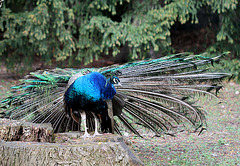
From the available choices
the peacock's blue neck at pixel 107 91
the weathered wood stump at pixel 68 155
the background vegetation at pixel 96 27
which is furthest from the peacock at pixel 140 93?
the background vegetation at pixel 96 27

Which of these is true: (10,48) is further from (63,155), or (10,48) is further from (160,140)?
(63,155)

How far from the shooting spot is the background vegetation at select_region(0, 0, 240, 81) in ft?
30.1

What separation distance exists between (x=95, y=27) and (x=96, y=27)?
7 cm

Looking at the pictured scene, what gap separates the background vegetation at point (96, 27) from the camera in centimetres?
917

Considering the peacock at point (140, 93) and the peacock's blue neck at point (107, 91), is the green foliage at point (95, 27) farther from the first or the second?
the peacock's blue neck at point (107, 91)

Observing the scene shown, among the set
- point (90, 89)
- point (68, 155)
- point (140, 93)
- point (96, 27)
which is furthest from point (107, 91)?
point (96, 27)

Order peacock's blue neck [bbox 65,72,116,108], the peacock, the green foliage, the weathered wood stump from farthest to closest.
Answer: the green foliage → the peacock → peacock's blue neck [bbox 65,72,116,108] → the weathered wood stump

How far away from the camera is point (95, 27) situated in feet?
31.6

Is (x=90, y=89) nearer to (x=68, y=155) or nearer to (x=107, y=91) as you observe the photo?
(x=107, y=91)

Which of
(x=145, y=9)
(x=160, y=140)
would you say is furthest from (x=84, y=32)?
(x=160, y=140)

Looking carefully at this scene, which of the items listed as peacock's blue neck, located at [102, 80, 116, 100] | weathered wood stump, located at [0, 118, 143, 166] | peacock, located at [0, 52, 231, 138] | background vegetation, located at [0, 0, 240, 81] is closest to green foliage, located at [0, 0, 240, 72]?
background vegetation, located at [0, 0, 240, 81]

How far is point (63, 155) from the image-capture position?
9.55ft

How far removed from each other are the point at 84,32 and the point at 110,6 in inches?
44.0

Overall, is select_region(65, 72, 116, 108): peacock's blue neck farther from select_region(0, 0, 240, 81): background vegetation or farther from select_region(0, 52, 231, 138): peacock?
select_region(0, 0, 240, 81): background vegetation
